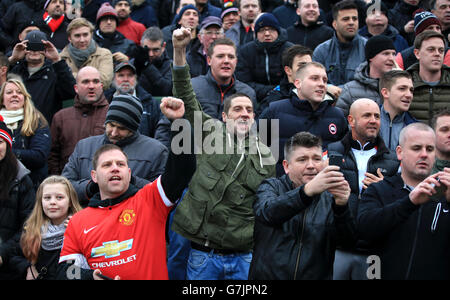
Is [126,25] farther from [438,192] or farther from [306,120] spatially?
[438,192]

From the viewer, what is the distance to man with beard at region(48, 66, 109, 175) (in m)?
8.22

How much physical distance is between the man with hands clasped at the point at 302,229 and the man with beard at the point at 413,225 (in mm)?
244

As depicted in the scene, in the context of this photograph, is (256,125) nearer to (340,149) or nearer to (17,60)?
(340,149)

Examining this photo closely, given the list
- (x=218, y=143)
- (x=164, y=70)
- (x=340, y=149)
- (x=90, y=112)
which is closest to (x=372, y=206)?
(x=340, y=149)

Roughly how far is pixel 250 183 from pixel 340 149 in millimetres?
878

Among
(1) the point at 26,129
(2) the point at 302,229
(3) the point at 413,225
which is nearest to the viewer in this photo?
(3) the point at 413,225

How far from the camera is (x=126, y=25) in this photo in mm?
11969

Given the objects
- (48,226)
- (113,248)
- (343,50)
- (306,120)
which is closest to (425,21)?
(343,50)

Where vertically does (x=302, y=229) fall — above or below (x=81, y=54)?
below

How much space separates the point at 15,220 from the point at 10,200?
0.67 feet

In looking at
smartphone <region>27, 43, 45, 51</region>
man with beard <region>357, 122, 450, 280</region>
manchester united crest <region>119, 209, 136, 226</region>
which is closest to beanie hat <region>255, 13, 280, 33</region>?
smartphone <region>27, 43, 45, 51</region>

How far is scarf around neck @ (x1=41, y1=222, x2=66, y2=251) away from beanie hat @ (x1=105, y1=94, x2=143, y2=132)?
1.19 metres

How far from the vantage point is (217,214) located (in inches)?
246

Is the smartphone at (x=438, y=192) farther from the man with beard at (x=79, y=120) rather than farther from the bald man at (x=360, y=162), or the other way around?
the man with beard at (x=79, y=120)
